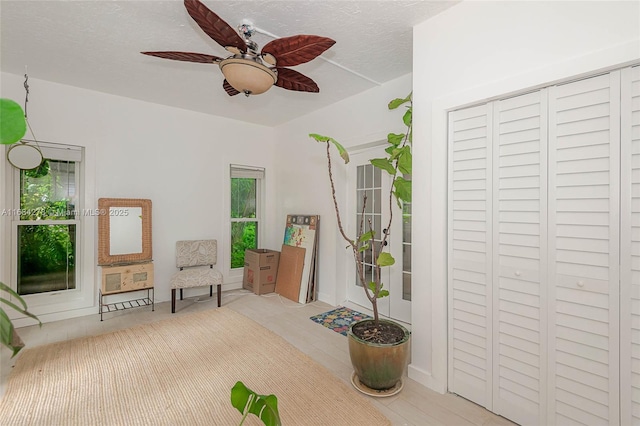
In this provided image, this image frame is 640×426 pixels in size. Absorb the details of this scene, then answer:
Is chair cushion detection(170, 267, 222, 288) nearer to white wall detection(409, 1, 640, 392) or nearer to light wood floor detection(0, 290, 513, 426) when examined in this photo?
light wood floor detection(0, 290, 513, 426)

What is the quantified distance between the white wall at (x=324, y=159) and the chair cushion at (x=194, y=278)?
4.42ft

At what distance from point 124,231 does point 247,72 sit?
2827 millimetres

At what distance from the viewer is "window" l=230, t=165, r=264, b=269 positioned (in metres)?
4.75

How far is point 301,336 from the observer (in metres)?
3.03

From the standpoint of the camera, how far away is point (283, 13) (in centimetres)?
217

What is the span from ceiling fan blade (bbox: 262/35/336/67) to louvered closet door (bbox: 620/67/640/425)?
1508mm

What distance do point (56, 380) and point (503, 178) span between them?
3393 mm

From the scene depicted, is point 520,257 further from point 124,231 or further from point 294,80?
point 124,231

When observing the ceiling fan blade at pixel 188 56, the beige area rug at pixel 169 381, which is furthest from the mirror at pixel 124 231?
the ceiling fan blade at pixel 188 56

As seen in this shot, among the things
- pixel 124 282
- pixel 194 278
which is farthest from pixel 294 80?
pixel 124 282

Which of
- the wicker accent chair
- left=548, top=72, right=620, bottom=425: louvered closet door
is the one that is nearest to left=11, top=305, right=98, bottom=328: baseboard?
the wicker accent chair

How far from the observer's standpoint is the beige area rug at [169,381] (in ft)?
6.22

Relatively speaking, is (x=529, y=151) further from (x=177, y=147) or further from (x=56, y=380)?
(x=177, y=147)

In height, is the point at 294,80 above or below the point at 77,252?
above
